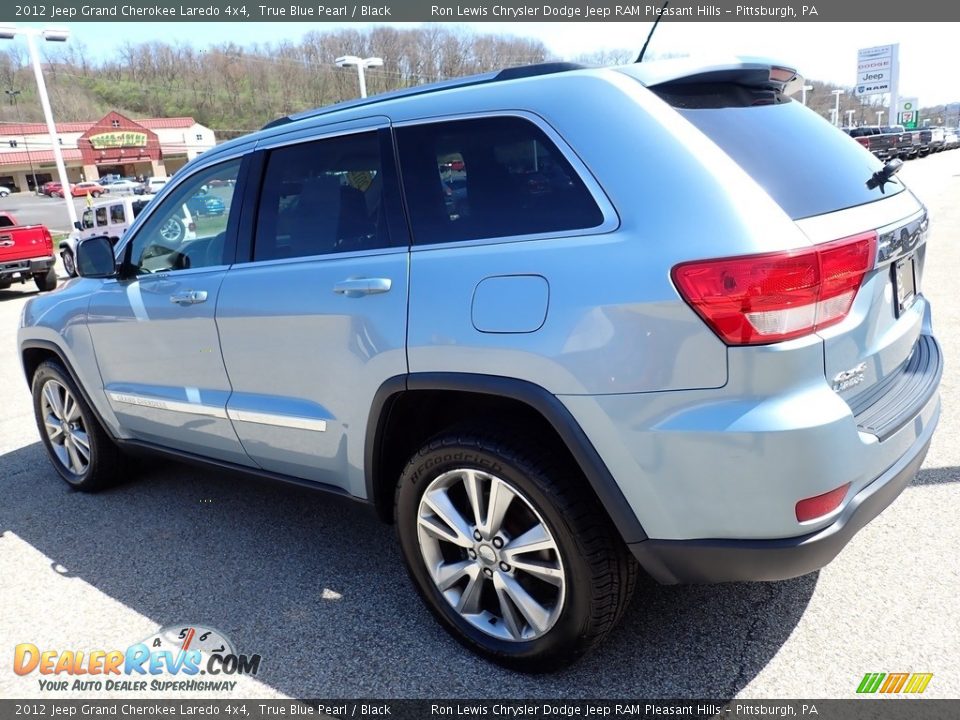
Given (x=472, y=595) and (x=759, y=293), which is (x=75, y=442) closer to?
(x=472, y=595)

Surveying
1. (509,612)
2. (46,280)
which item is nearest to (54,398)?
(509,612)

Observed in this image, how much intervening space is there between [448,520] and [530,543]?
318 millimetres

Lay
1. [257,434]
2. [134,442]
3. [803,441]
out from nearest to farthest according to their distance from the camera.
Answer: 1. [803,441]
2. [257,434]
3. [134,442]

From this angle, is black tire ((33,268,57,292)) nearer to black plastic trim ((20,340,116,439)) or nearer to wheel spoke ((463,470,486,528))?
black plastic trim ((20,340,116,439))

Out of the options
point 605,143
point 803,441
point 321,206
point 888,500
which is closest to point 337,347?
point 321,206

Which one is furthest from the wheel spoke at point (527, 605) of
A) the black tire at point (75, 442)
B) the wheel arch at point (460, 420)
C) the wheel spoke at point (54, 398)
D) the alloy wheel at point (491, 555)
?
the wheel spoke at point (54, 398)

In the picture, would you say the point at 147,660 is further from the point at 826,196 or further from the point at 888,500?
the point at 826,196

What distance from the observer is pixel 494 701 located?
240cm

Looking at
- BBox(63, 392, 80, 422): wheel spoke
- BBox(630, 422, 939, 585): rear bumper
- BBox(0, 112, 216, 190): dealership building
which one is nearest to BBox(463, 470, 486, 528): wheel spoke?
BBox(630, 422, 939, 585): rear bumper

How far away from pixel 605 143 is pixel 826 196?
670 mm

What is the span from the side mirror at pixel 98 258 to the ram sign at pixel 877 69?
333ft

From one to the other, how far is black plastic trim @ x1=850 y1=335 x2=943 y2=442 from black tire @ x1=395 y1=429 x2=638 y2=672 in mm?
803

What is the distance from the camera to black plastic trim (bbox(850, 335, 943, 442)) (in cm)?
210

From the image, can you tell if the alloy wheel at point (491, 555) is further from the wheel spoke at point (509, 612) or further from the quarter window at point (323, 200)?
the quarter window at point (323, 200)
